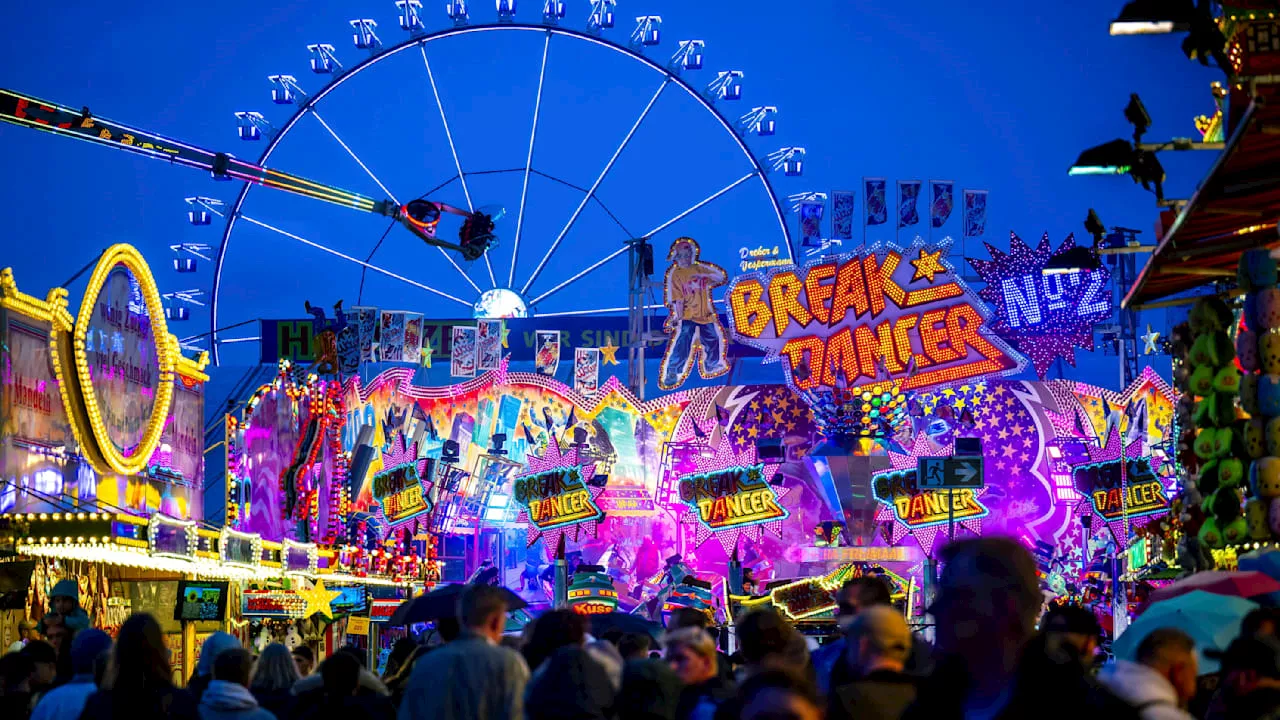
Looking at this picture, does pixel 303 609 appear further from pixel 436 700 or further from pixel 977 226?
pixel 977 226

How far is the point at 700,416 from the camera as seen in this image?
36.6 m

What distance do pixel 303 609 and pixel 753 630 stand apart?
15357 millimetres

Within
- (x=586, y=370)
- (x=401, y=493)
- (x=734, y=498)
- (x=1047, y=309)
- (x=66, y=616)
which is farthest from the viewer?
(x=586, y=370)

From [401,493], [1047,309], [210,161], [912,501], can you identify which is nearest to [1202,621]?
[210,161]

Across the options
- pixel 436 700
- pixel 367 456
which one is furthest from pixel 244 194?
pixel 436 700

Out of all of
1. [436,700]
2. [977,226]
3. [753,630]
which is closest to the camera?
[753,630]

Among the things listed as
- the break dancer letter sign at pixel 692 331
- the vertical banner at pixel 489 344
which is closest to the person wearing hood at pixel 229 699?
the break dancer letter sign at pixel 692 331

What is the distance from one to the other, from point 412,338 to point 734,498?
1066cm

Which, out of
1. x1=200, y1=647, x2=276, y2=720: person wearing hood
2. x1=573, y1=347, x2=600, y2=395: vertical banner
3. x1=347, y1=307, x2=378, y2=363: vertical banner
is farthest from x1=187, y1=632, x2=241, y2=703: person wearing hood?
x1=347, y1=307, x2=378, y2=363: vertical banner

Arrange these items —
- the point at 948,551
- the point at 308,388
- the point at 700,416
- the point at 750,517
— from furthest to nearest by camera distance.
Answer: the point at 700,416 < the point at 750,517 < the point at 308,388 < the point at 948,551

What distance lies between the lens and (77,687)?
24.4 ft

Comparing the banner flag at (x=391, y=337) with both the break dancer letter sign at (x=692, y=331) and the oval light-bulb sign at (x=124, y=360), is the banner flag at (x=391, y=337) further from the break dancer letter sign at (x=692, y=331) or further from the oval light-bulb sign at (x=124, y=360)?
the oval light-bulb sign at (x=124, y=360)

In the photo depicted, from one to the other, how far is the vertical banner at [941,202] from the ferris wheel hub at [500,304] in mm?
11083

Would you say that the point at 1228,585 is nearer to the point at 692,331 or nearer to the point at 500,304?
the point at 692,331
